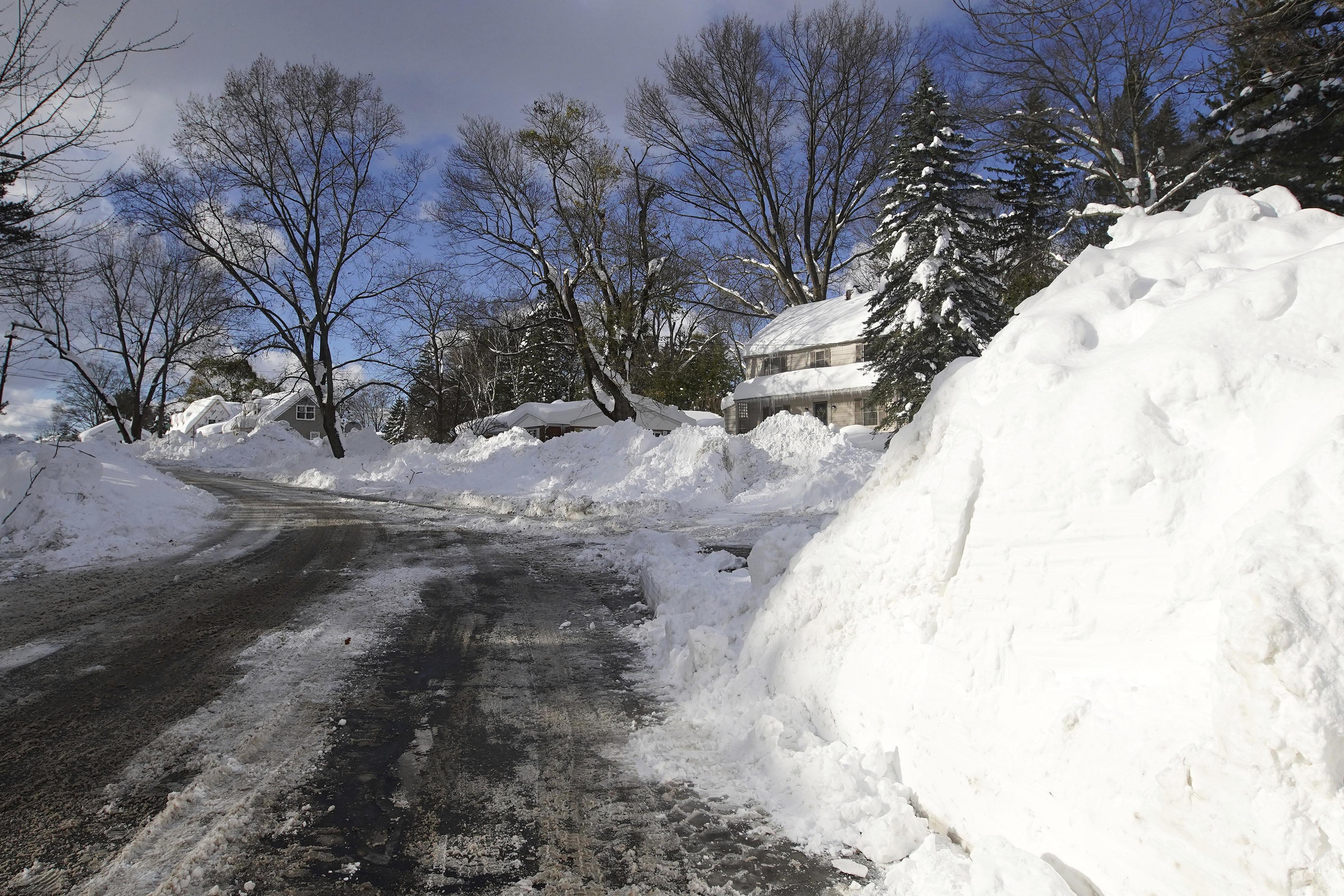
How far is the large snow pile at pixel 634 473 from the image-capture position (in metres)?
15.1

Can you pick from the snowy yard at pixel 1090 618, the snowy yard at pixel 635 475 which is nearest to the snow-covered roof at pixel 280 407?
the snowy yard at pixel 635 475

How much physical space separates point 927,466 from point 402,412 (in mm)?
64329

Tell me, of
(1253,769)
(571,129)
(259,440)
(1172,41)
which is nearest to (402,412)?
(259,440)

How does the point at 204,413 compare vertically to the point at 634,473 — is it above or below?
above

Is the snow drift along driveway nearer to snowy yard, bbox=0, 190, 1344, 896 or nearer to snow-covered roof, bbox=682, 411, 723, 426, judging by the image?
snowy yard, bbox=0, 190, 1344, 896

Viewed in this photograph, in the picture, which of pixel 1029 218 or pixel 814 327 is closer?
pixel 1029 218

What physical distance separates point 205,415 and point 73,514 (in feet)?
234

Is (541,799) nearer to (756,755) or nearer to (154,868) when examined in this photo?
(756,755)

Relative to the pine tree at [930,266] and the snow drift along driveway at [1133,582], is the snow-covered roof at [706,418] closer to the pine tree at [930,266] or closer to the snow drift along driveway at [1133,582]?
the pine tree at [930,266]

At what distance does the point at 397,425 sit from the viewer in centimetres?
6481

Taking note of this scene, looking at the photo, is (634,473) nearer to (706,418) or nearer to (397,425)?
(706,418)

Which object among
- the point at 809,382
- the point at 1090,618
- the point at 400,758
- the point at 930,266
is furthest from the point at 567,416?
the point at 1090,618

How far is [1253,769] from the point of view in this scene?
1902 mm

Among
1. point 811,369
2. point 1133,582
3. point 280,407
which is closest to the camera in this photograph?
point 1133,582
